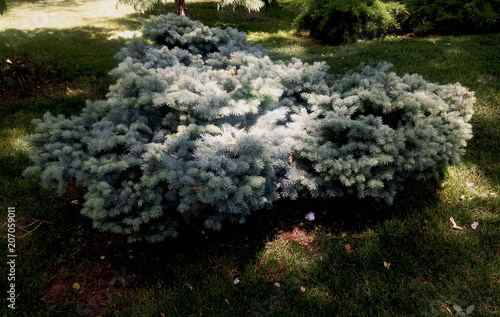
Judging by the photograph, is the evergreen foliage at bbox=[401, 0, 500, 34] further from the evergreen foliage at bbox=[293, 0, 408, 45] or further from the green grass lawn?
the green grass lawn

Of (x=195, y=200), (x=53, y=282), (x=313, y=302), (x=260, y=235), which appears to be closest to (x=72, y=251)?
(x=53, y=282)

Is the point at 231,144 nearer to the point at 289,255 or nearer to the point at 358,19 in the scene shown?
the point at 289,255

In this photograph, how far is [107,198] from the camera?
76.2 inches

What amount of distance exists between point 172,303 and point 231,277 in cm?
46

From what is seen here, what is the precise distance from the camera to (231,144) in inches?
81.5

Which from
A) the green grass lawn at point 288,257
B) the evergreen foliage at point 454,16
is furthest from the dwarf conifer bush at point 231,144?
the evergreen foliage at point 454,16

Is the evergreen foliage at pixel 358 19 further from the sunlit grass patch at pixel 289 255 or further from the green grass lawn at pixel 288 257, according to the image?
the sunlit grass patch at pixel 289 255

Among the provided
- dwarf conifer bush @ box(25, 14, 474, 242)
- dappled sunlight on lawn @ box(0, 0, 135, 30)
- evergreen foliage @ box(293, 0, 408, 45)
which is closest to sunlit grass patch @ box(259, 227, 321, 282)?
dwarf conifer bush @ box(25, 14, 474, 242)

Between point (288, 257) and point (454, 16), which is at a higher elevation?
point (454, 16)

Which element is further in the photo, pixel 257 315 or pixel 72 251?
pixel 72 251

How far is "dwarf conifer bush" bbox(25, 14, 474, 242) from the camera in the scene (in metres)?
1.96

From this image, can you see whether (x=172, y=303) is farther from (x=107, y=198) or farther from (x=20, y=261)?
(x=20, y=261)

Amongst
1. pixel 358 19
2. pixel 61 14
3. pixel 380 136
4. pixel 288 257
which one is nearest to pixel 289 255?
pixel 288 257

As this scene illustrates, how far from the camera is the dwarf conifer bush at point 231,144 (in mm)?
1961
